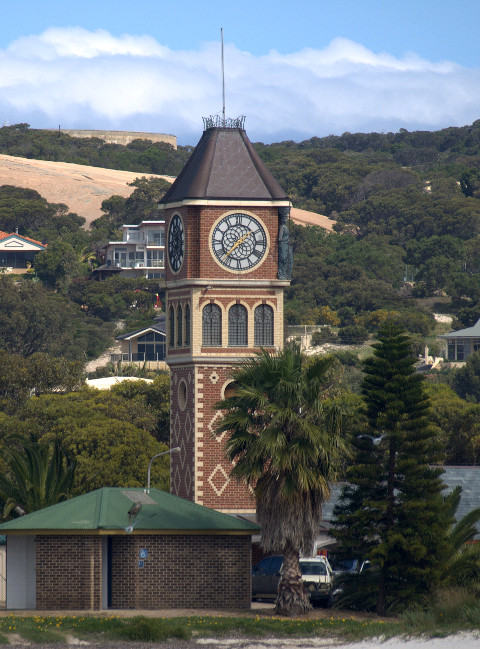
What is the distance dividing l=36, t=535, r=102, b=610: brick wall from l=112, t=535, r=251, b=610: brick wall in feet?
Answer: 3.13

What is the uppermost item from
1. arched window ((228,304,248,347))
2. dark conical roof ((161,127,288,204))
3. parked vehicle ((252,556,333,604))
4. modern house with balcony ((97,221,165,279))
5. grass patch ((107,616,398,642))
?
modern house with balcony ((97,221,165,279))

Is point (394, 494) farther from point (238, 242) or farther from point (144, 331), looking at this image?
point (144, 331)

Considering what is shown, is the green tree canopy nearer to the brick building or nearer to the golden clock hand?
the golden clock hand

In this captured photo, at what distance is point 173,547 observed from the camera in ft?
160

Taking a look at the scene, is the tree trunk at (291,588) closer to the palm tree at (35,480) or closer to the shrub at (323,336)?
the palm tree at (35,480)

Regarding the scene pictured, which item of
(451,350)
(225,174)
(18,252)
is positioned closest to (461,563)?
(225,174)

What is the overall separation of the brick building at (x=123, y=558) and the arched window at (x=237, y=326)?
12459mm

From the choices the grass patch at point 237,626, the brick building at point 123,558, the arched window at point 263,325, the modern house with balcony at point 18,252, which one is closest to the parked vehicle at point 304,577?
the brick building at point 123,558

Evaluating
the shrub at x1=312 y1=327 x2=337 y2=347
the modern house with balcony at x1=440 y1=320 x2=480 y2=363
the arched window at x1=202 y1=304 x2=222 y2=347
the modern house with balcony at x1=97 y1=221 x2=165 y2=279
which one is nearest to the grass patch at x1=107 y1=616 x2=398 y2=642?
the arched window at x1=202 y1=304 x2=222 y2=347

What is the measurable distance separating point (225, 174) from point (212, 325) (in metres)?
6.30

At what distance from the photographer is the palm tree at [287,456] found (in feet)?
157

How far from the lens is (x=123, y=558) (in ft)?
159

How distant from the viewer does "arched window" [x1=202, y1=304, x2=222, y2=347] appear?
6091 cm

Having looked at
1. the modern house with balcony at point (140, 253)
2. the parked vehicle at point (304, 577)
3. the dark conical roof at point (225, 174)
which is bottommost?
the parked vehicle at point (304, 577)
